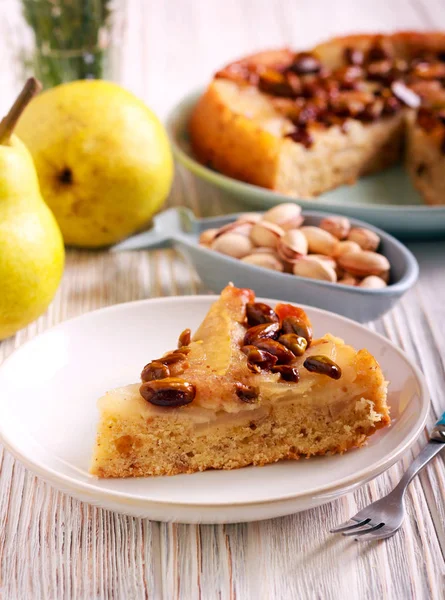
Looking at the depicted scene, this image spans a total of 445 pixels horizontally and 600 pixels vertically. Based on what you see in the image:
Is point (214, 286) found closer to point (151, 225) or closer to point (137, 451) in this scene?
point (151, 225)

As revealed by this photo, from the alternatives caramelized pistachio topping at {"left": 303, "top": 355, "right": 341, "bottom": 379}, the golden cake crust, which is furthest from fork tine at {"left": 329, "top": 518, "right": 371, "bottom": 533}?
the golden cake crust

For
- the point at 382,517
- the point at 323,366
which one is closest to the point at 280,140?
the point at 323,366

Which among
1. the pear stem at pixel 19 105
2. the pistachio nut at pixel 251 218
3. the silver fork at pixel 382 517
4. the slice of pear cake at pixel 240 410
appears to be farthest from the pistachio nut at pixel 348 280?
the pear stem at pixel 19 105

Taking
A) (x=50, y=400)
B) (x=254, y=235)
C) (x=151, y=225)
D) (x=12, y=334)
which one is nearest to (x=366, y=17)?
(x=151, y=225)

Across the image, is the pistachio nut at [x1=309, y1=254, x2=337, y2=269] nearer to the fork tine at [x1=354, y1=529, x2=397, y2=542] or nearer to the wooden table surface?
the wooden table surface

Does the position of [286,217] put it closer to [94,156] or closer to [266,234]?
[266,234]

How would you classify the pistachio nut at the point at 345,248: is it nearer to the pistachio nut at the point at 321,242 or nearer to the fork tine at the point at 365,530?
the pistachio nut at the point at 321,242
